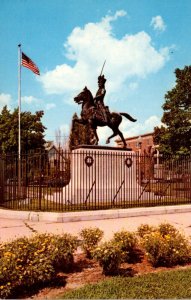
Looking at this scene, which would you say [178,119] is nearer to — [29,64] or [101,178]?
[29,64]

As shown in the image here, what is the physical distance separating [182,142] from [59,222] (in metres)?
26.2

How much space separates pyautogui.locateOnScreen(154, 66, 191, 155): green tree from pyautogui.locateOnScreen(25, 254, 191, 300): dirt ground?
29.4 m

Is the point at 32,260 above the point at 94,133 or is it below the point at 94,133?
below

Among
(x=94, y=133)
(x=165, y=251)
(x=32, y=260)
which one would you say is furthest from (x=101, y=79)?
(x=32, y=260)

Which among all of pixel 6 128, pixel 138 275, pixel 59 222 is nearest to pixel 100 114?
pixel 59 222

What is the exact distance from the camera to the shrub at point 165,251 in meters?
6.42

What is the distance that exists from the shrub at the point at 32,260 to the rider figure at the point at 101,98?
13.2 metres

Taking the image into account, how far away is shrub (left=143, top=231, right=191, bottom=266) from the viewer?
6.42m

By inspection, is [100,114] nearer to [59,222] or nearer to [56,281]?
[59,222]

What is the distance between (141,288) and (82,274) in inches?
50.6

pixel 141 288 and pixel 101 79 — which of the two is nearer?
pixel 141 288

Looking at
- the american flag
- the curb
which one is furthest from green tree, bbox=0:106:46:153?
the curb

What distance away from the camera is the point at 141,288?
5.09 m

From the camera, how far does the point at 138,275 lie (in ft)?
19.2
